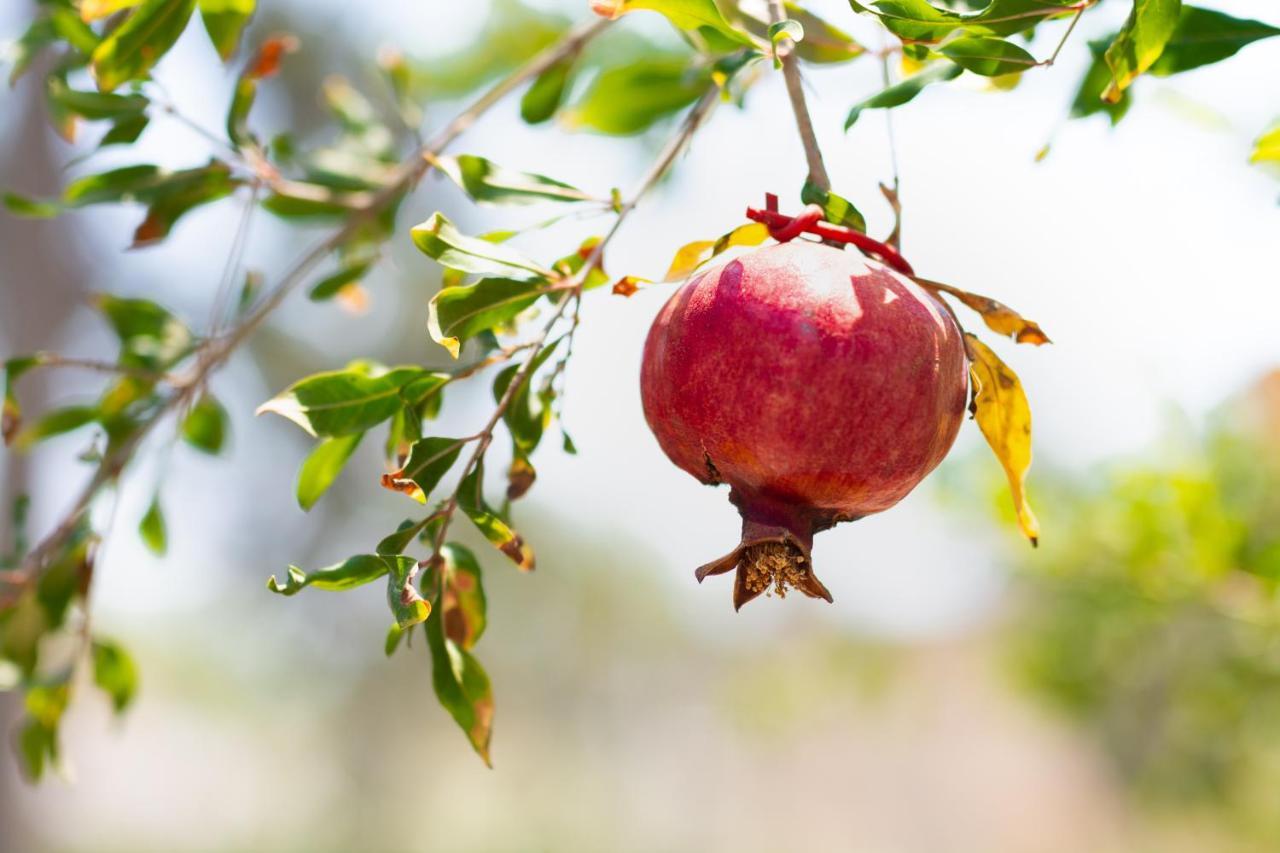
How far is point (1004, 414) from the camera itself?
727 mm

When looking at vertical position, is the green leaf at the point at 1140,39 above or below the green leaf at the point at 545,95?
above

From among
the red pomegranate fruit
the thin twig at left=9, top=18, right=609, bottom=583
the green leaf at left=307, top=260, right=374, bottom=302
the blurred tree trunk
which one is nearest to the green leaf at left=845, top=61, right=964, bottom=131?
the red pomegranate fruit

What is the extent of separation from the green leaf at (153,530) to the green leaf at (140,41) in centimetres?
52

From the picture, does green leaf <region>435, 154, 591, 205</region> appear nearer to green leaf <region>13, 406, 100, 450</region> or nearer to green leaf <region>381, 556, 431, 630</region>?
green leaf <region>381, 556, 431, 630</region>

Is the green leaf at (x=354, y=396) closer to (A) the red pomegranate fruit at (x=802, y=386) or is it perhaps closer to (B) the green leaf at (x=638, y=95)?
(A) the red pomegranate fruit at (x=802, y=386)

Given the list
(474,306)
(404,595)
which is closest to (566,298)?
(474,306)

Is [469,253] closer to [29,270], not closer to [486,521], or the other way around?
[486,521]

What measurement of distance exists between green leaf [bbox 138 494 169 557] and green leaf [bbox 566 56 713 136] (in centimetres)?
70

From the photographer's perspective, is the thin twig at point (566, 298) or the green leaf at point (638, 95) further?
the green leaf at point (638, 95)

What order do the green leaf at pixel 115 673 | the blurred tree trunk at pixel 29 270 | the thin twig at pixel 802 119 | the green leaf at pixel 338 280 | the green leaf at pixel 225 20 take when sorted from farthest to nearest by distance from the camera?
1. the blurred tree trunk at pixel 29 270
2. the green leaf at pixel 338 280
3. the green leaf at pixel 115 673
4. the green leaf at pixel 225 20
5. the thin twig at pixel 802 119

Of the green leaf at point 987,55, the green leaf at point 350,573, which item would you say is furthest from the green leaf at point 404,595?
the green leaf at point 987,55

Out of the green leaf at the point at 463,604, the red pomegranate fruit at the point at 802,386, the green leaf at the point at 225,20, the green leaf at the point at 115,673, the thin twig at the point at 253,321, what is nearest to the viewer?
the red pomegranate fruit at the point at 802,386

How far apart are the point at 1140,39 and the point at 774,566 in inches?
17.0

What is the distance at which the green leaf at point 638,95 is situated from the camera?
1267mm
